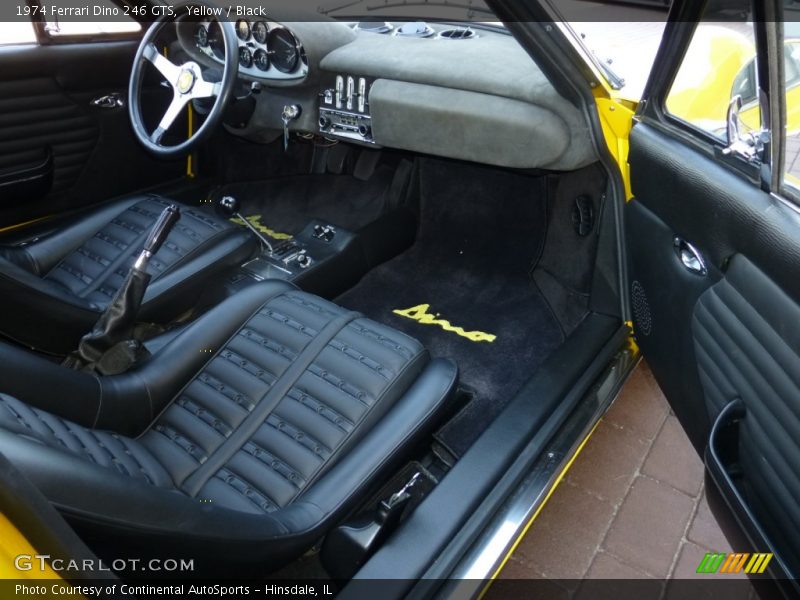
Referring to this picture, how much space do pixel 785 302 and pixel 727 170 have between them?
1.21 feet

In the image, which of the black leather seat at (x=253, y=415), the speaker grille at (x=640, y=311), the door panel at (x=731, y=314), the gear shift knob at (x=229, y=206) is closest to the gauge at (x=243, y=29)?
the gear shift knob at (x=229, y=206)

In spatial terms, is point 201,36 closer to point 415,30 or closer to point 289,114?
point 289,114

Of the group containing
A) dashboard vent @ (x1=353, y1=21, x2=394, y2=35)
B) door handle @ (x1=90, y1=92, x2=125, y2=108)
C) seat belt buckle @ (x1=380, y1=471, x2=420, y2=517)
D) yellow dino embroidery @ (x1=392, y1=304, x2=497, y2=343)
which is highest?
dashboard vent @ (x1=353, y1=21, x2=394, y2=35)

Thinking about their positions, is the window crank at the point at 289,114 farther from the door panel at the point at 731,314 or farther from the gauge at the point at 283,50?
the door panel at the point at 731,314

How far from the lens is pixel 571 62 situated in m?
1.81

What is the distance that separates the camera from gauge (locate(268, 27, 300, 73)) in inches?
97.7

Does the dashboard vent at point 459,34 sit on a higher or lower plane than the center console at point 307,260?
higher

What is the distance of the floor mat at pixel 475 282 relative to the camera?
2430 millimetres

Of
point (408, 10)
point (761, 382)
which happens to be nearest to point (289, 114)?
point (408, 10)

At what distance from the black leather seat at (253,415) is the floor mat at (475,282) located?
0.64m

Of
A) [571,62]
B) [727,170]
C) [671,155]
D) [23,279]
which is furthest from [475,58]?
[23,279]

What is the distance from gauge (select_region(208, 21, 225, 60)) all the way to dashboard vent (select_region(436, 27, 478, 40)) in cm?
85

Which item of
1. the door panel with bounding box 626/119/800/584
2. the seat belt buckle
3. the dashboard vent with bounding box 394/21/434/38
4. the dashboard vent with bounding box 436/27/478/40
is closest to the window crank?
the dashboard vent with bounding box 394/21/434/38

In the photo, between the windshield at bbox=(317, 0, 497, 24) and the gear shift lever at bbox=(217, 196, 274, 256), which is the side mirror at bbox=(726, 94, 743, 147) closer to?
the windshield at bbox=(317, 0, 497, 24)
